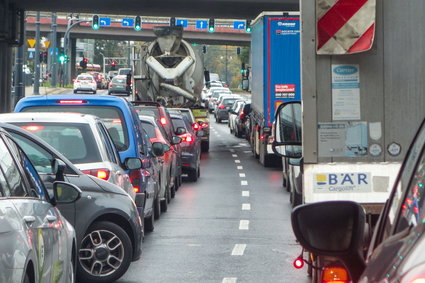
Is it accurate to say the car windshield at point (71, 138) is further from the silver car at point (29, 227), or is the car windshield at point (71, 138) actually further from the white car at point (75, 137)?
the silver car at point (29, 227)

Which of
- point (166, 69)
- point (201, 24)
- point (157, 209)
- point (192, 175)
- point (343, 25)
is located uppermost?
point (201, 24)

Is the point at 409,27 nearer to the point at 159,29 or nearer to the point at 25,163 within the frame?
the point at 25,163

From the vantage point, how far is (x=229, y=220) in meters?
16.8

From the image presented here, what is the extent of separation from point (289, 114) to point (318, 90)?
4842 mm

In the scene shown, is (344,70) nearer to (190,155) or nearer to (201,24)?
(190,155)

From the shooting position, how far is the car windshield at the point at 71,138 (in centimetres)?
1132

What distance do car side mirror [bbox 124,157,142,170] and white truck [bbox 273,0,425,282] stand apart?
498 centimetres

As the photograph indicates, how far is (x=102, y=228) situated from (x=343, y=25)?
380 cm

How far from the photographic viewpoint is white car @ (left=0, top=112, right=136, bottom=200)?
1130 cm

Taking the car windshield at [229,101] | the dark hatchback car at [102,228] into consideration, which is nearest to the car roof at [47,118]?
the dark hatchback car at [102,228]

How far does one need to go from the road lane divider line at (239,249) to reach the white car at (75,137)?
2171mm


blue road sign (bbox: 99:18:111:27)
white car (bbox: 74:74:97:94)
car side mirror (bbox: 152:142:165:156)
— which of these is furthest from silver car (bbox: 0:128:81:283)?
blue road sign (bbox: 99:18:111:27)

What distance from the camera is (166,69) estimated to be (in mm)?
36688

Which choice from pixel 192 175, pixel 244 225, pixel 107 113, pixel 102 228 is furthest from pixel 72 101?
pixel 192 175
